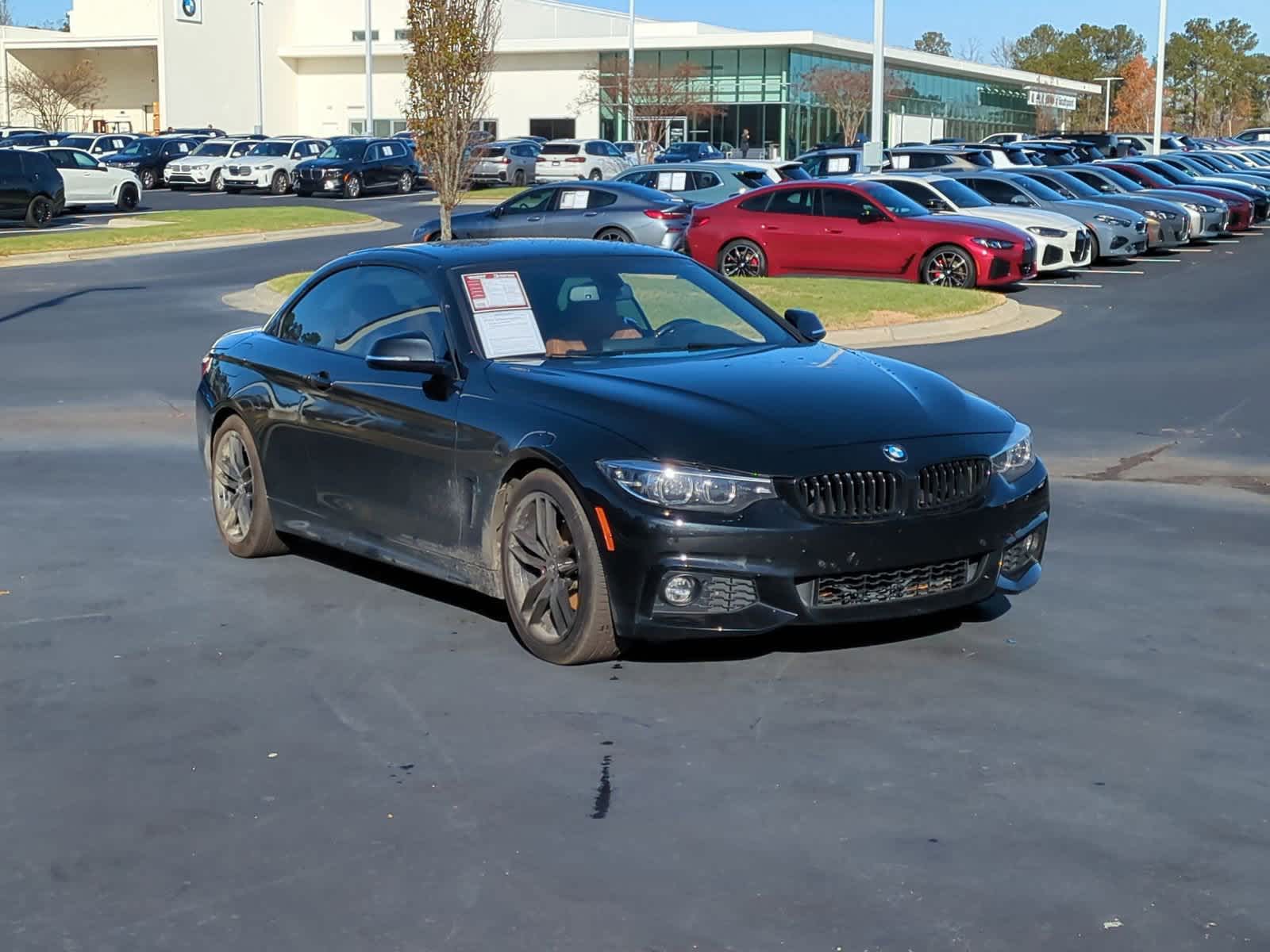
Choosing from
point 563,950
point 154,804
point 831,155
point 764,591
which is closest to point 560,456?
point 764,591

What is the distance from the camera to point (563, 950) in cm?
424

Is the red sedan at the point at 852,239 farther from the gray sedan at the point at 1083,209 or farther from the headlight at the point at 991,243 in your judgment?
the gray sedan at the point at 1083,209

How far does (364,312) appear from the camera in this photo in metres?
8.16

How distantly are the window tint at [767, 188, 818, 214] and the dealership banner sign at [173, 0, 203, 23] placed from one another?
62.6 metres

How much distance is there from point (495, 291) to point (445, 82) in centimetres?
1812

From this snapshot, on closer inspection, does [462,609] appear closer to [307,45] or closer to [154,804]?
[154,804]

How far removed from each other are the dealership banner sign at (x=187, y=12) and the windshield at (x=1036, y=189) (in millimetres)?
59999

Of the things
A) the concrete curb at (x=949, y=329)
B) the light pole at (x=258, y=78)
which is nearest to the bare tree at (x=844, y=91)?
the light pole at (x=258, y=78)

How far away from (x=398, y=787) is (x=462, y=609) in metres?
2.34

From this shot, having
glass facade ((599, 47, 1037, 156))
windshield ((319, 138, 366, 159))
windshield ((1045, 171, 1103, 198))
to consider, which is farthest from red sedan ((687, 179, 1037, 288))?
glass facade ((599, 47, 1037, 156))

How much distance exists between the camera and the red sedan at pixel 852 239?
2455 cm

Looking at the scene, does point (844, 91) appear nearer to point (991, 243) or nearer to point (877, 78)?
point (877, 78)

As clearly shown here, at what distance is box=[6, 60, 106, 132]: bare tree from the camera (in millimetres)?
85188

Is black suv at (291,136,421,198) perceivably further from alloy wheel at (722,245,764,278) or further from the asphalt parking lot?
the asphalt parking lot
